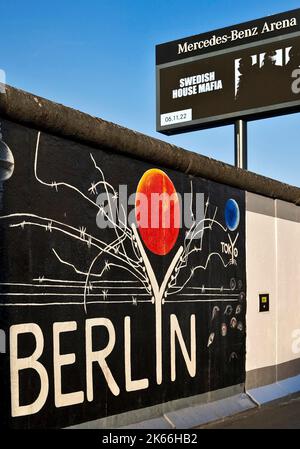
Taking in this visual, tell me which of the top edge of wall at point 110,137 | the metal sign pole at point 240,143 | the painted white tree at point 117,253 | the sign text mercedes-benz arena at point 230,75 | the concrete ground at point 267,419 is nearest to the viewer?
the top edge of wall at point 110,137

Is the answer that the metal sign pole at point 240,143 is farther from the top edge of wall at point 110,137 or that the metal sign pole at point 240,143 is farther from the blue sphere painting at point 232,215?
the blue sphere painting at point 232,215

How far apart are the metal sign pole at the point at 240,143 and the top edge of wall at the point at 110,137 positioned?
13.1ft

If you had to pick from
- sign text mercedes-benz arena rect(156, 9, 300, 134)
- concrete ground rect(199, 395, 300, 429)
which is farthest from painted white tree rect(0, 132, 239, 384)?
sign text mercedes-benz arena rect(156, 9, 300, 134)

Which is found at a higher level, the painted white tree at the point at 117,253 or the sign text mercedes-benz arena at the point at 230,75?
the sign text mercedes-benz arena at the point at 230,75

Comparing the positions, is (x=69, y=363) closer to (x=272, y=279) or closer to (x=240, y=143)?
(x=272, y=279)

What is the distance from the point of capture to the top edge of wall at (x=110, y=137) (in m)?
5.11

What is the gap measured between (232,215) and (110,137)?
291cm

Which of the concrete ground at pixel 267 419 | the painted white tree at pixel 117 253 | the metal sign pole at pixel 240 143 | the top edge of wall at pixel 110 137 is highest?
the metal sign pole at pixel 240 143

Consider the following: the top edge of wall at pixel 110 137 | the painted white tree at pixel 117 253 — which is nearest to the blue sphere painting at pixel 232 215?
the top edge of wall at pixel 110 137

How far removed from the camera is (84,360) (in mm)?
5684

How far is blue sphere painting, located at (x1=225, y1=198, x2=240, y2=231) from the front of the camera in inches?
328

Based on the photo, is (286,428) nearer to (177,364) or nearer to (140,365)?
→ (177,364)

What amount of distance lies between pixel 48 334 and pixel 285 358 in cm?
557

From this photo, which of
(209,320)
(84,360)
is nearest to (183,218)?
(209,320)
